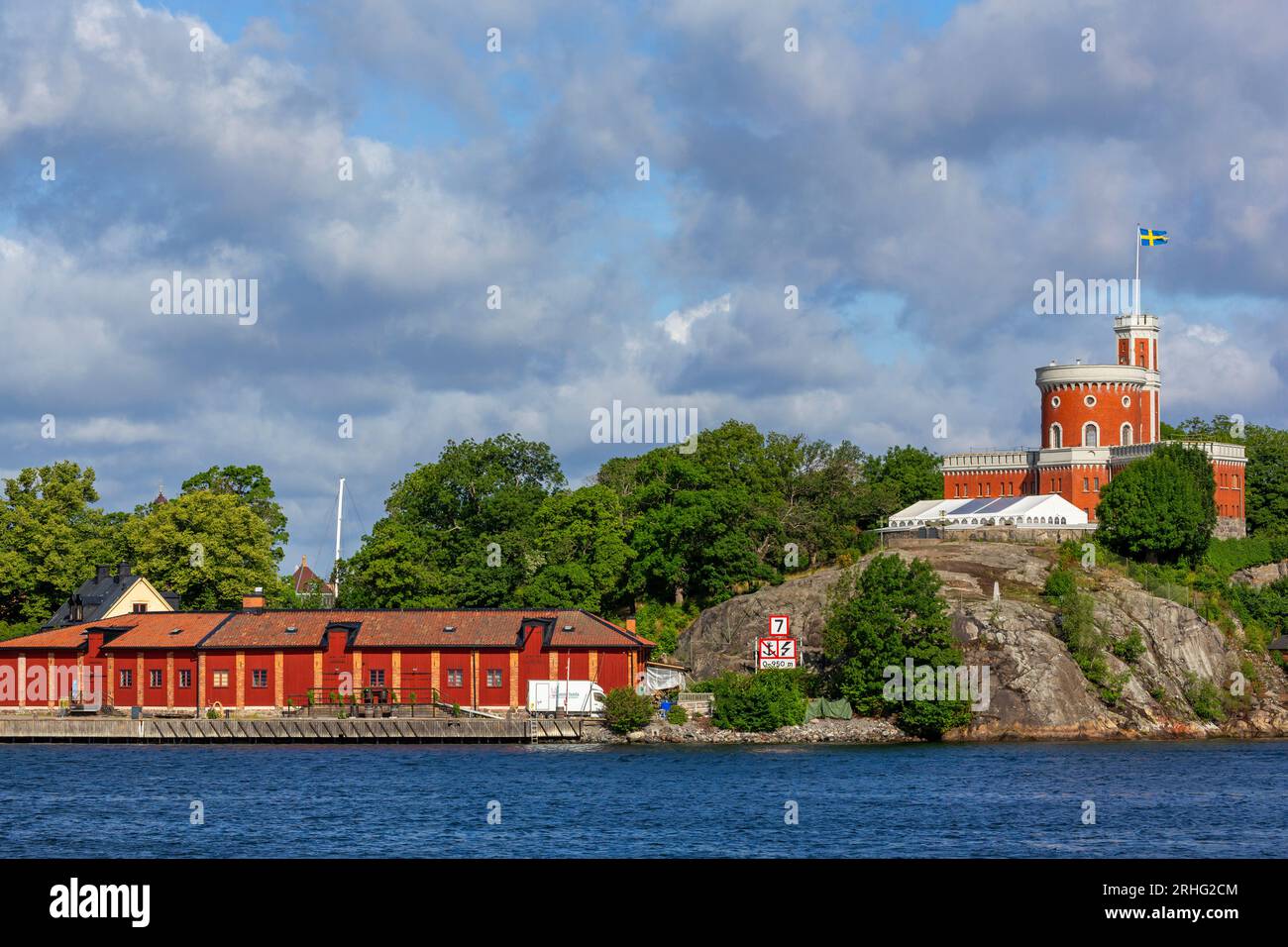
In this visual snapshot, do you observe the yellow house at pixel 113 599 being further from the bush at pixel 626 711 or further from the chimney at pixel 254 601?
the bush at pixel 626 711

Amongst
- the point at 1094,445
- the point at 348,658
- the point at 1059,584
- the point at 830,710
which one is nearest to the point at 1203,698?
the point at 1059,584

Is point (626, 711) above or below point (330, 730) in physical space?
above

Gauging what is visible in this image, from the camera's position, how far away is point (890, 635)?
76938mm

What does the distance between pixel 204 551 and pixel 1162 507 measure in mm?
62131

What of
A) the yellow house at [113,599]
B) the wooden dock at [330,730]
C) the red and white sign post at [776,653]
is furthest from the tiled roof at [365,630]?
the yellow house at [113,599]

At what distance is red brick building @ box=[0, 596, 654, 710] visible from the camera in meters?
83.4

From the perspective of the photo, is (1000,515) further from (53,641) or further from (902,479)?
(53,641)

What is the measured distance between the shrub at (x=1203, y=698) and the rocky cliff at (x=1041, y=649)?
264 millimetres

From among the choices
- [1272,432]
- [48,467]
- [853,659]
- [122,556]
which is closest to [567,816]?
[853,659]

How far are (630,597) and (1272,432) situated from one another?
52.6 meters

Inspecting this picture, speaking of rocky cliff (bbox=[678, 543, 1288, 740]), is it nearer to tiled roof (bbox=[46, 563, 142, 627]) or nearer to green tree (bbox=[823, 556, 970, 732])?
green tree (bbox=[823, 556, 970, 732])

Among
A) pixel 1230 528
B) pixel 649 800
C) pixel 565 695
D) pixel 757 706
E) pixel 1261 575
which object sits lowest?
pixel 649 800

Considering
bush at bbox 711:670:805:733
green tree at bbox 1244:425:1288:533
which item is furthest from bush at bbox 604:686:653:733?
green tree at bbox 1244:425:1288:533

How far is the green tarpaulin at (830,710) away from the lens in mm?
79000
